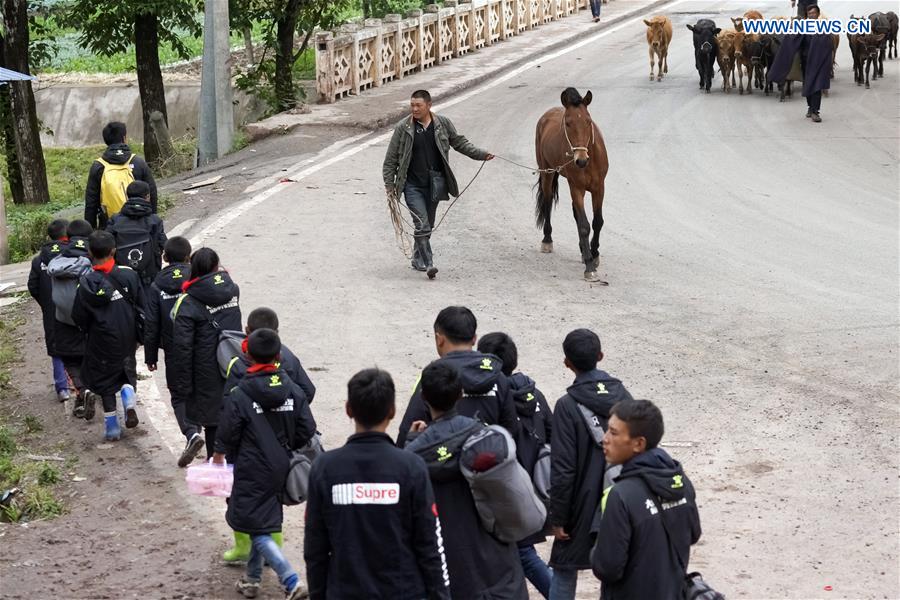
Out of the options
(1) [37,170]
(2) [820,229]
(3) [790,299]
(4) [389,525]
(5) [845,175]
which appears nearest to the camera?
(4) [389,525]

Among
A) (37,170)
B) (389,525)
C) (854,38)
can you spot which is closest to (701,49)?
(854,38)

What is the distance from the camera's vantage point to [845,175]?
19.5 metres

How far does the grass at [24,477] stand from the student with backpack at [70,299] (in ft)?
1.56

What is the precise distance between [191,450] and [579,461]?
366cm

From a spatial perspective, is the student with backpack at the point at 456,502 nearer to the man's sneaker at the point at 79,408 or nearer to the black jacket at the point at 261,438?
the black jacket at the point at 261,438

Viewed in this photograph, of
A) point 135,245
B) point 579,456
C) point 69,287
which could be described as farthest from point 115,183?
point 579,456

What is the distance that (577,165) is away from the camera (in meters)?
13.8

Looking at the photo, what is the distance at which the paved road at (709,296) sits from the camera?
826 centimetres

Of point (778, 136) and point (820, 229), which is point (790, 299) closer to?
point (820, 229)

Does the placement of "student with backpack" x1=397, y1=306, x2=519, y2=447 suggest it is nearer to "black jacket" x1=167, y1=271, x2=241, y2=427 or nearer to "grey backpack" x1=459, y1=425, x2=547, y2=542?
"grey backpack" x1=459, y1=425, x2=547, y2=542

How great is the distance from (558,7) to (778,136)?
15943 millimetres

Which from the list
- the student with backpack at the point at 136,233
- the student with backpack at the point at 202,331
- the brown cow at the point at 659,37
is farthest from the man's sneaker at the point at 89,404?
the brown cow at the point at 659,37

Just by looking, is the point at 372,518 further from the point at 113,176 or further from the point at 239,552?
the point at 113,176

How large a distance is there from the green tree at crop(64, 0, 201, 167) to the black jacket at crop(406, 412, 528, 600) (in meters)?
19.7
